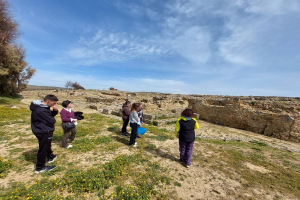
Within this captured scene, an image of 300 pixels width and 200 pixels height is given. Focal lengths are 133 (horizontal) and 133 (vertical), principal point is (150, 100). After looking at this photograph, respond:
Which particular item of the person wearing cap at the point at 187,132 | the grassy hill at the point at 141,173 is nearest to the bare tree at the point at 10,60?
the grassy hill at the point at 141,173

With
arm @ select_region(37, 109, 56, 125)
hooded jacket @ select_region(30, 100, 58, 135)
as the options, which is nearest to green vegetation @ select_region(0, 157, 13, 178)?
hooded jacket @ select_region(30, 100, 58, 135)

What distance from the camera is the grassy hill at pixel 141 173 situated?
2.94 metres

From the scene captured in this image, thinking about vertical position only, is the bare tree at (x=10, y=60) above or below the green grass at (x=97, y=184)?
above

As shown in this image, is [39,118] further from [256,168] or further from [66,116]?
[256,168]

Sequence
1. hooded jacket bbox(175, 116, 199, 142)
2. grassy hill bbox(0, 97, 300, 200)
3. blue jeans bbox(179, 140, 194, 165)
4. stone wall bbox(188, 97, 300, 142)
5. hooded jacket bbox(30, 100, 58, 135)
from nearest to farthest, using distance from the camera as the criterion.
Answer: grassy hill bbox(0, 97, 300, 200), hooded jacket bbox(30, 100, 58, 135), hooded jacket bbox(175, 116, 199, 142), blue jeans bbox(179, 140, 194, 165), stone wall bbox(188, 97, 300, 142)

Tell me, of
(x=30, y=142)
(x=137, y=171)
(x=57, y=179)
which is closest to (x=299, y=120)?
(x=137, y=171)

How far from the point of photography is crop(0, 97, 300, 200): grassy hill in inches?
116

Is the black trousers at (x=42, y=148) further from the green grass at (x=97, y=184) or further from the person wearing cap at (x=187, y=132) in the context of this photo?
the person wearing cap at (x=187, y=132)

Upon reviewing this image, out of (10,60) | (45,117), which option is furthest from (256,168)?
(10,60)

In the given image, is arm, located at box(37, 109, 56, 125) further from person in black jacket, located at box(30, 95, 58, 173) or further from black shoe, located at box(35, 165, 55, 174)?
black shoe, located at box(35, 165, 55, 174)

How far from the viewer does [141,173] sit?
368 cm

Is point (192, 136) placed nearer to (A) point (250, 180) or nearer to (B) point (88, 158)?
(A) point (250, 180)

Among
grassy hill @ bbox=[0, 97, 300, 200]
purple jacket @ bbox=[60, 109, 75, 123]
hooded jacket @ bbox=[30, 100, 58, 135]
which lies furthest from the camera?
purple jacket @ bbox=[60, 109, 75, 123]

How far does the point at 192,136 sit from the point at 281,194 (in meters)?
2.35
